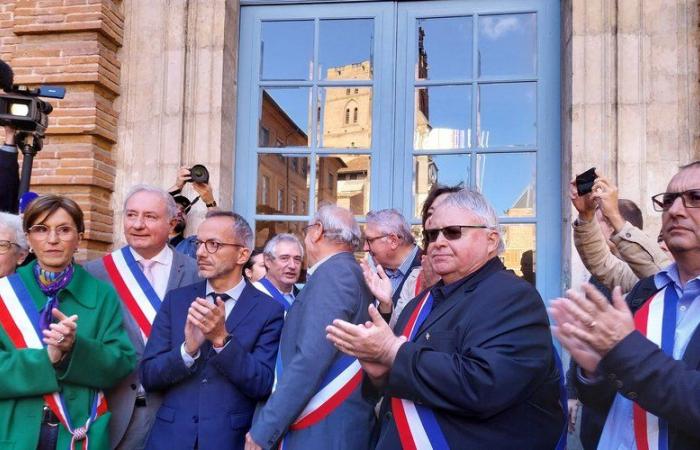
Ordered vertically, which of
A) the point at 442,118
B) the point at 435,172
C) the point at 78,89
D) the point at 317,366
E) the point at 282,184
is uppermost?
the point at 78,89

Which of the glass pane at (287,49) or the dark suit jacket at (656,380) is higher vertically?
the glass pane at (287,49)

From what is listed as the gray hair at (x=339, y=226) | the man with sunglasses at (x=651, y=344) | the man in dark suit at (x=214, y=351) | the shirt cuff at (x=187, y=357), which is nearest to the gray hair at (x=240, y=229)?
the man in dark suit at (x=214, y=351)

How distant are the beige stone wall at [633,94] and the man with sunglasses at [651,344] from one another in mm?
2981

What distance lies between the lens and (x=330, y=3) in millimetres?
6094

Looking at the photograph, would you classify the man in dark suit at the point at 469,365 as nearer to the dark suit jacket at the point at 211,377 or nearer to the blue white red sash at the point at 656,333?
the blue white red sash at the point at 656,333

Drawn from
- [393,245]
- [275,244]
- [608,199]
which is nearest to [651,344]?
[608,199]

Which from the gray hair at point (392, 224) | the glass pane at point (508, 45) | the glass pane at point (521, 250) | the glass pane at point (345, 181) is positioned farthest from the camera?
the glass pane at point (345, 181)

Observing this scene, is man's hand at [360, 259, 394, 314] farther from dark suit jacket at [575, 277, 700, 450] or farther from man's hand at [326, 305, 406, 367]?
dark suit jacket at [575, 277, 700, 450]

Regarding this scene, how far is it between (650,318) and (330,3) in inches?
180

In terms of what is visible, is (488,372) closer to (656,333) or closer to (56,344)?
(656,333)

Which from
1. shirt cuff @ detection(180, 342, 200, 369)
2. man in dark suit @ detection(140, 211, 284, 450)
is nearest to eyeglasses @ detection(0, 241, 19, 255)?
man in dark suit @ detection(140, 211, 284, 450)

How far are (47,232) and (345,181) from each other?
10.2 feet

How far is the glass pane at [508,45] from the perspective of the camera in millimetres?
5816

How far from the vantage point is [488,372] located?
7.25ft
